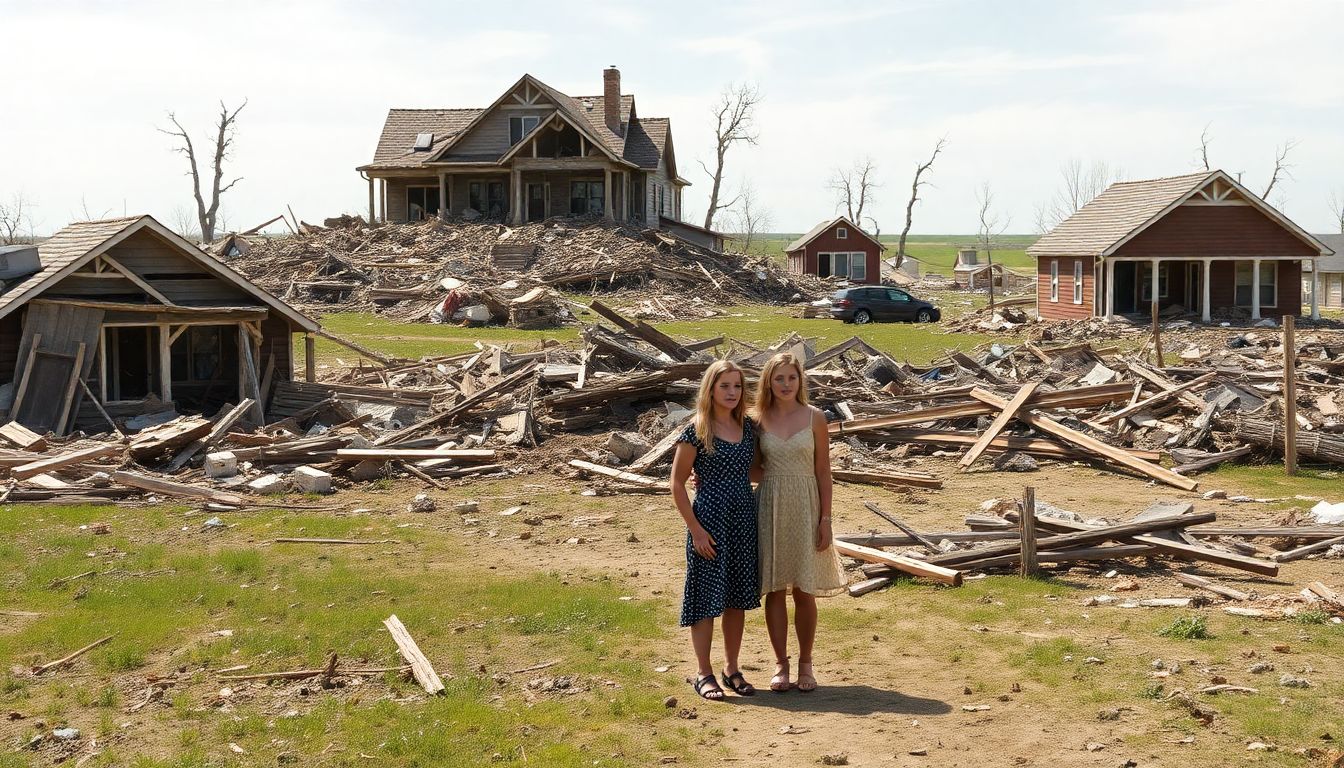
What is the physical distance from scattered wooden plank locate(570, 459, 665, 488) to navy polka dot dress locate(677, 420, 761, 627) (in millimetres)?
8525

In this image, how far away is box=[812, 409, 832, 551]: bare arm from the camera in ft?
24.5

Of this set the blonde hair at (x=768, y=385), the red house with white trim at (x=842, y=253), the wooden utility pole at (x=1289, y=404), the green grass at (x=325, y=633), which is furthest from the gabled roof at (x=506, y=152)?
the blonde hair at (x=768, y=385)

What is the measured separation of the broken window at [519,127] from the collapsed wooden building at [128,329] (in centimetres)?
3478

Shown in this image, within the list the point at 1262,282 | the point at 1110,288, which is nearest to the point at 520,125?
the point at 1110,288

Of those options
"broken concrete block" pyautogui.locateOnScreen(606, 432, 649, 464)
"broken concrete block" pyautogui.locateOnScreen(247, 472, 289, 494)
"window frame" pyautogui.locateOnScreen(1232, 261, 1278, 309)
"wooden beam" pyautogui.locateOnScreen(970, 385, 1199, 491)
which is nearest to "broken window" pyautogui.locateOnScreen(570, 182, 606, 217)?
"window frame" pyautogui.locateOnScreen(1232, 261, 1278, 309)

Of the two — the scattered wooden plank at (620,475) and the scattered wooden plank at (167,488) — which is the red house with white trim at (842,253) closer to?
the scattered wooden plank at (620,475)

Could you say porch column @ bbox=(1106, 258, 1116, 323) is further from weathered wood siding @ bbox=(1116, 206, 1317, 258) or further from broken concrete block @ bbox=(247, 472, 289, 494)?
→ broken concrete block @ bbox=(247, 472, 289, 494)

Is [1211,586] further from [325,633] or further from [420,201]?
[420,201]

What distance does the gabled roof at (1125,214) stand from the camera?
41250 millimetres

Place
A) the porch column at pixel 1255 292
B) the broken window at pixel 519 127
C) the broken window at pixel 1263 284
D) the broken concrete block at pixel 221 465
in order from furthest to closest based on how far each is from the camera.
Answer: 1. the broken window at pixel 519 127
2. the broken window at pixel 1263 284
3. the porch column at pixel 1255 292
4. the broken concrete block at pixel 221 465

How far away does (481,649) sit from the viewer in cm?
932

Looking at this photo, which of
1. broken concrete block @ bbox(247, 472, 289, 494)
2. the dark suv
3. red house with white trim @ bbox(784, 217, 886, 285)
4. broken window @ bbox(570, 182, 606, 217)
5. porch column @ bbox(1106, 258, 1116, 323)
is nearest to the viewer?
broken concrete block @ bbox(247, 472, 289, 494)

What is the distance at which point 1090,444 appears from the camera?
1708 centimetres

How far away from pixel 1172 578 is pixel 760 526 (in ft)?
15.3
